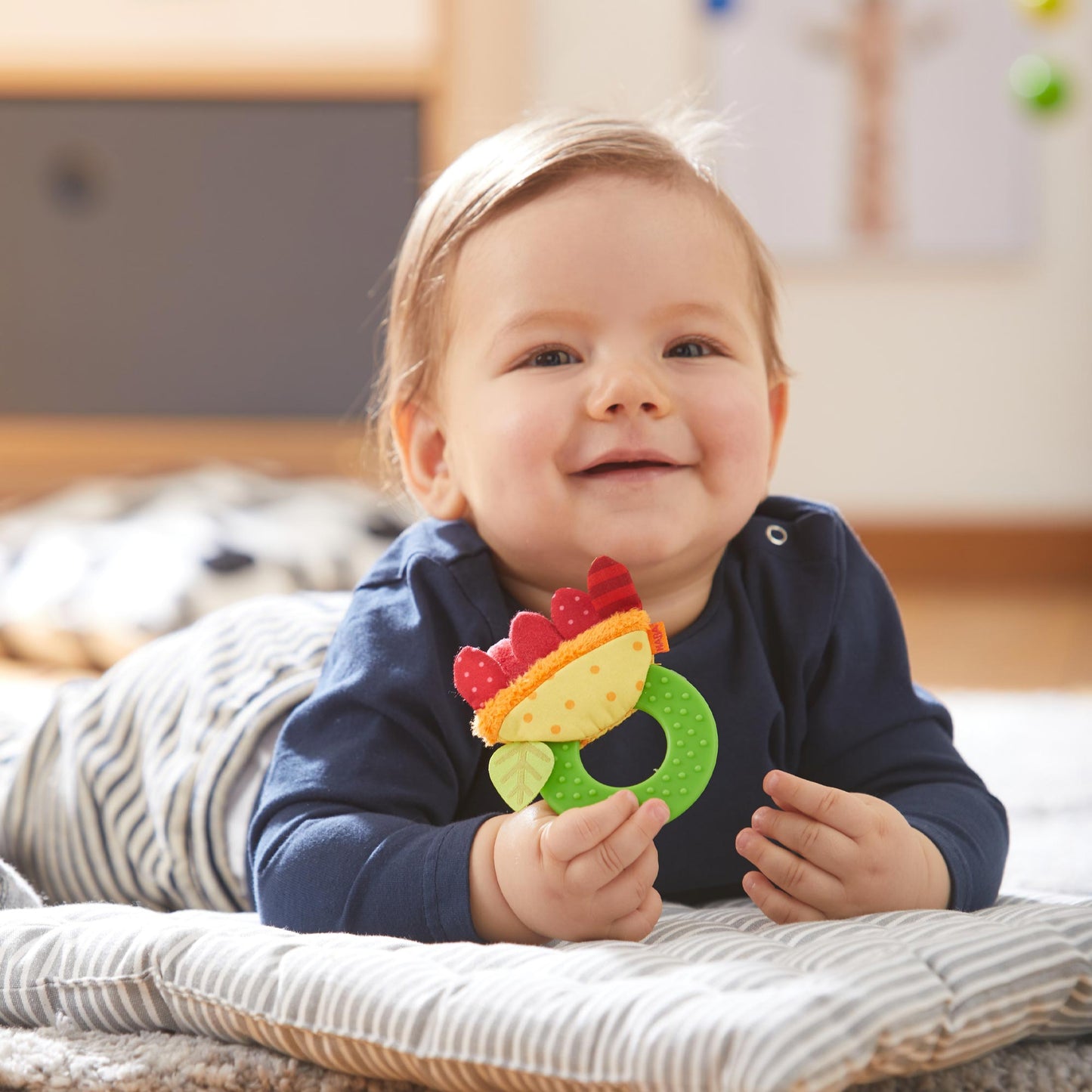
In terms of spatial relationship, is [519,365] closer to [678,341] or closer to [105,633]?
[678,341]

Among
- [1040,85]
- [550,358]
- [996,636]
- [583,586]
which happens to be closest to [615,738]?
[583,586]

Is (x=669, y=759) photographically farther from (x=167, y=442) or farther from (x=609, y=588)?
(x=167, y=442)

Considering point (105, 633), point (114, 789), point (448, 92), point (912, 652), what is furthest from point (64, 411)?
point (114, 789)

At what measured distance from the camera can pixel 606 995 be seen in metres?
0.50

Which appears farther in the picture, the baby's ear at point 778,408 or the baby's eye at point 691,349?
the baby's ear at point 778,408

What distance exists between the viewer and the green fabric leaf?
617 mm

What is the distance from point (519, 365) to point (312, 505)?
44.9 inches

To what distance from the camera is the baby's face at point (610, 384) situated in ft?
2.35

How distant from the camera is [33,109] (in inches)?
100

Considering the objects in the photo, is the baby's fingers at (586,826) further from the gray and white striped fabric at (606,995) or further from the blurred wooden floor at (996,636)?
the blurred wooden floor at (996,636)

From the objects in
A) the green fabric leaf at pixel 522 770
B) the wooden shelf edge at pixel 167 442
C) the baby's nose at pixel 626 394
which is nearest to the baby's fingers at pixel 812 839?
the green fabric leaf at pixel 522 770

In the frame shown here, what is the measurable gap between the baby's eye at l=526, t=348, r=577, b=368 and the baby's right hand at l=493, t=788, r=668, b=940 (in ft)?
0.80

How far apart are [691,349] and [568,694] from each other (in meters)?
0.24

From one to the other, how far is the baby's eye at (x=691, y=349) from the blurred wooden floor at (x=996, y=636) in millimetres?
975
